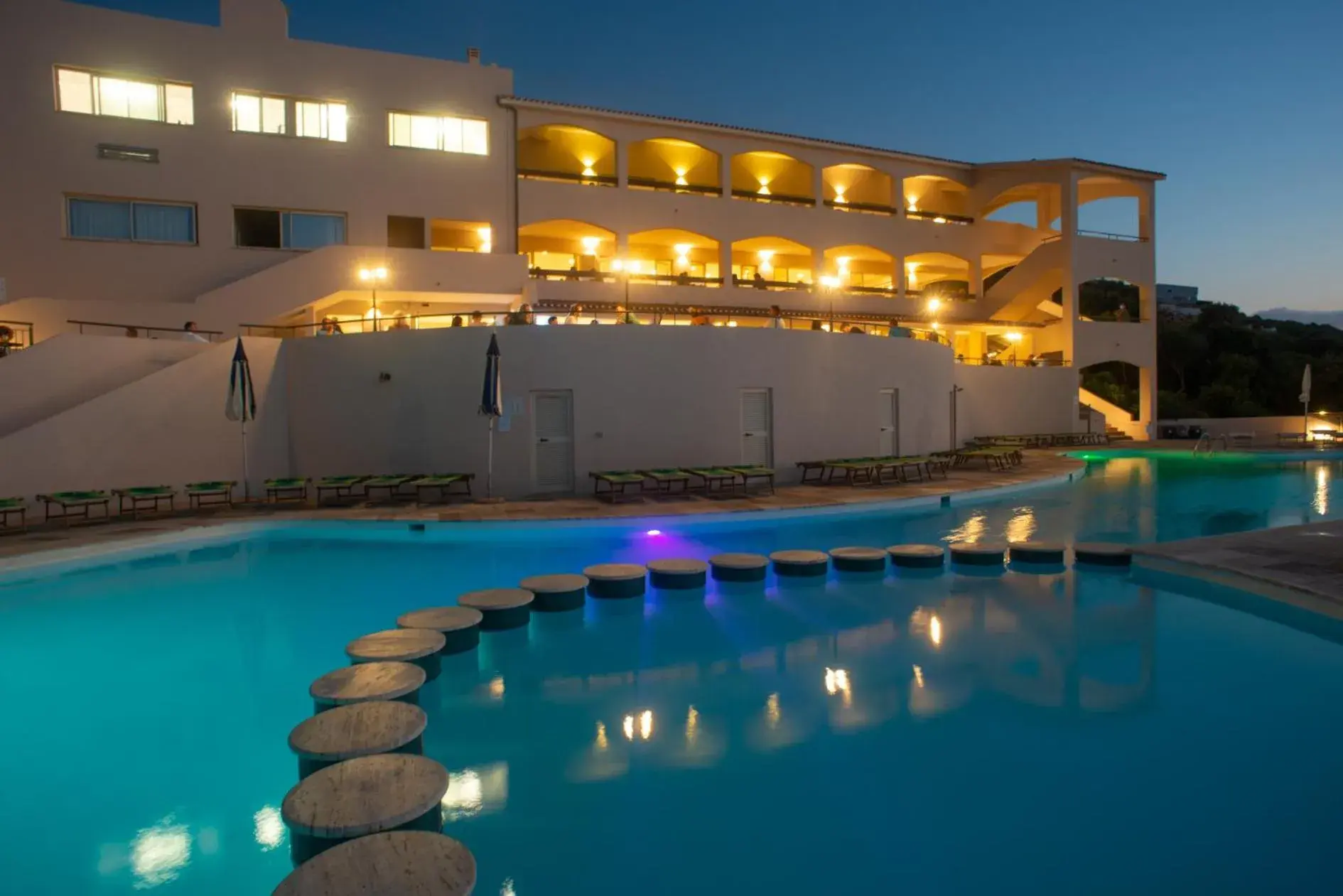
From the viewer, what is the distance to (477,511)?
12516 mm

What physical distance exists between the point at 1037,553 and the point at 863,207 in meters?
22.1

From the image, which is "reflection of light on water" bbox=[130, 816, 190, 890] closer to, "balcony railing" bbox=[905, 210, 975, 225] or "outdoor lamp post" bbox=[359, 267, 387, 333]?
"outdoor lamp post" bbox=[359, 267, 387, 333]

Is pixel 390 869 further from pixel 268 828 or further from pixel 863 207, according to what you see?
pixel 863 207

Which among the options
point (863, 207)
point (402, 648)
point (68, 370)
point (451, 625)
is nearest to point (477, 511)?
point (451, 625)

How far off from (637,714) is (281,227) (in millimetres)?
18756

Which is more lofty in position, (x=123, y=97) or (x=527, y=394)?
(x=123, y=97)

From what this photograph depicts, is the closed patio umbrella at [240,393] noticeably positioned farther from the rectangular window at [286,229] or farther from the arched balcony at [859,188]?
the arched balcony at [859,188]

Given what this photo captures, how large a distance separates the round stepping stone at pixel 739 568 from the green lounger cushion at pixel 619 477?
15.0ft

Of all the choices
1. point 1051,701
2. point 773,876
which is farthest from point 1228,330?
point 773,876

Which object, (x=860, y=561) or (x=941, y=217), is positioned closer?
(x=860, y=561)

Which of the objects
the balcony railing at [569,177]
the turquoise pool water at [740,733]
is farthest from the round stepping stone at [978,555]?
the balcony railing at [569,177]

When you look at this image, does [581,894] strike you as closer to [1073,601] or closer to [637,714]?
[637,714]

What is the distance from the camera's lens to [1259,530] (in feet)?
32.4

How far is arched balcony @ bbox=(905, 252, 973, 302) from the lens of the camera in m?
30.4
